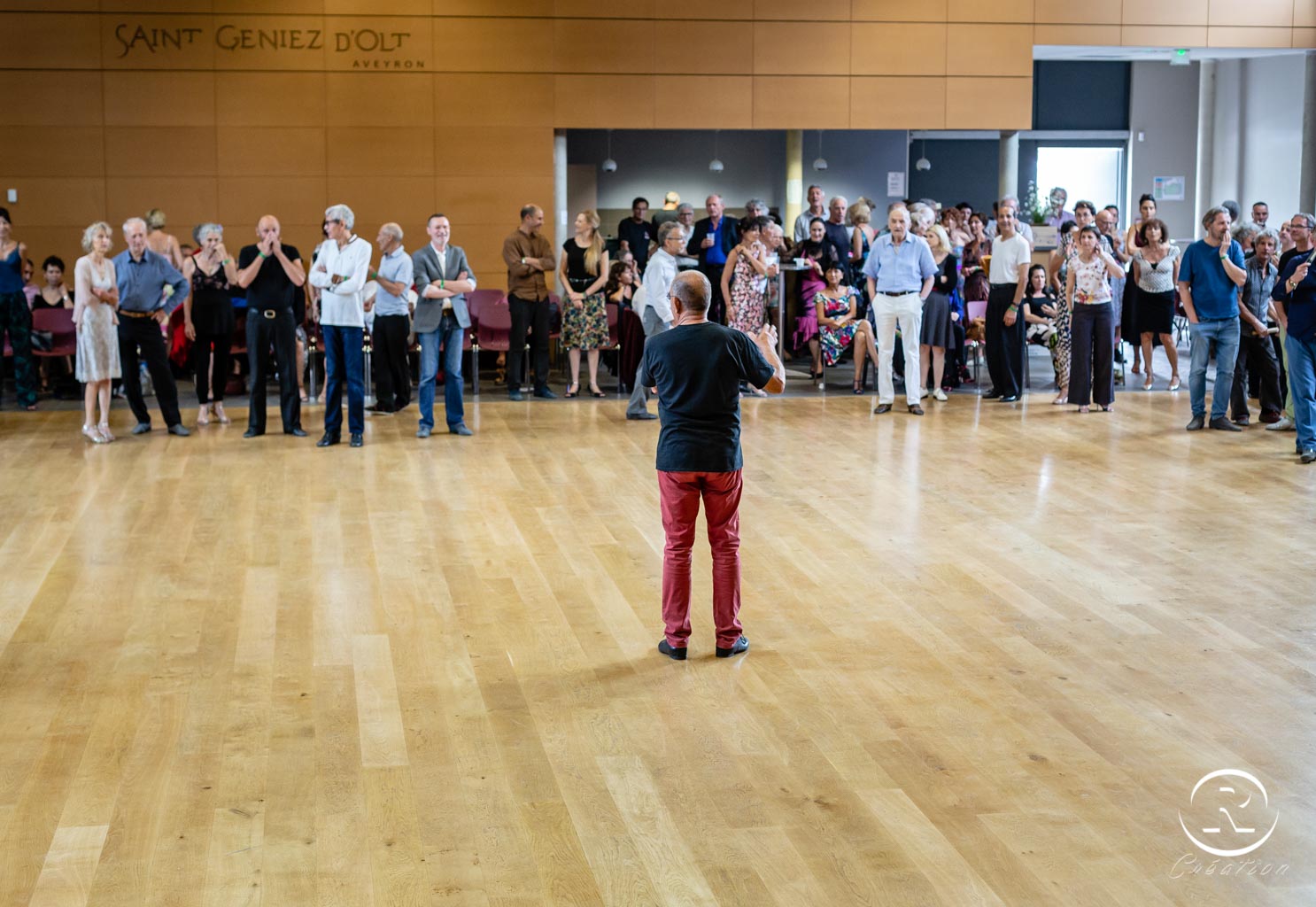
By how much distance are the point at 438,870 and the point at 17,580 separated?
3.74 m

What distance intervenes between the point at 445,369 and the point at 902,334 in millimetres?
3665

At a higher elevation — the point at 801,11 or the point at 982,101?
the point at 801,11

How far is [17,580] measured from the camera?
652cm

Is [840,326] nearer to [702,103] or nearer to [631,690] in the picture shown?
[702,103]

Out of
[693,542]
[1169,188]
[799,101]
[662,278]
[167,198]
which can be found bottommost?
[693,542]

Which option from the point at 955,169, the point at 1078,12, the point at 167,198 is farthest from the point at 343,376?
the point at 955,169

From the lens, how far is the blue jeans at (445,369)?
417 inches

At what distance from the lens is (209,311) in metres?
11.0

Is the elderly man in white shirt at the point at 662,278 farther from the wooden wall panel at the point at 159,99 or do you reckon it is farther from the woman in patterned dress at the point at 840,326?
the wooden wall panel at the point at 159,99

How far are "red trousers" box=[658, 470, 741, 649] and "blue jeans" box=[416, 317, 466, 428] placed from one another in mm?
5473

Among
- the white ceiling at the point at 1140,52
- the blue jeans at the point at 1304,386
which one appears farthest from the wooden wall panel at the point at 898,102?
the blue jeans at the point at 1304,386

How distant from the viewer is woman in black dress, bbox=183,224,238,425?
434 inches

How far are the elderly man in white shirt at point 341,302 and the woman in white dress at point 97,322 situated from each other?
5.13ft

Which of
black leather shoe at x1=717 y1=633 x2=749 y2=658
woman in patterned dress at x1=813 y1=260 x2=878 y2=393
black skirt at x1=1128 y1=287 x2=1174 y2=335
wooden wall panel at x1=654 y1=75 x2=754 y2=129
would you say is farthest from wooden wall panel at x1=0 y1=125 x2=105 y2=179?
black leather shoe at x1=717 y1=633 x2=749 y2=658
